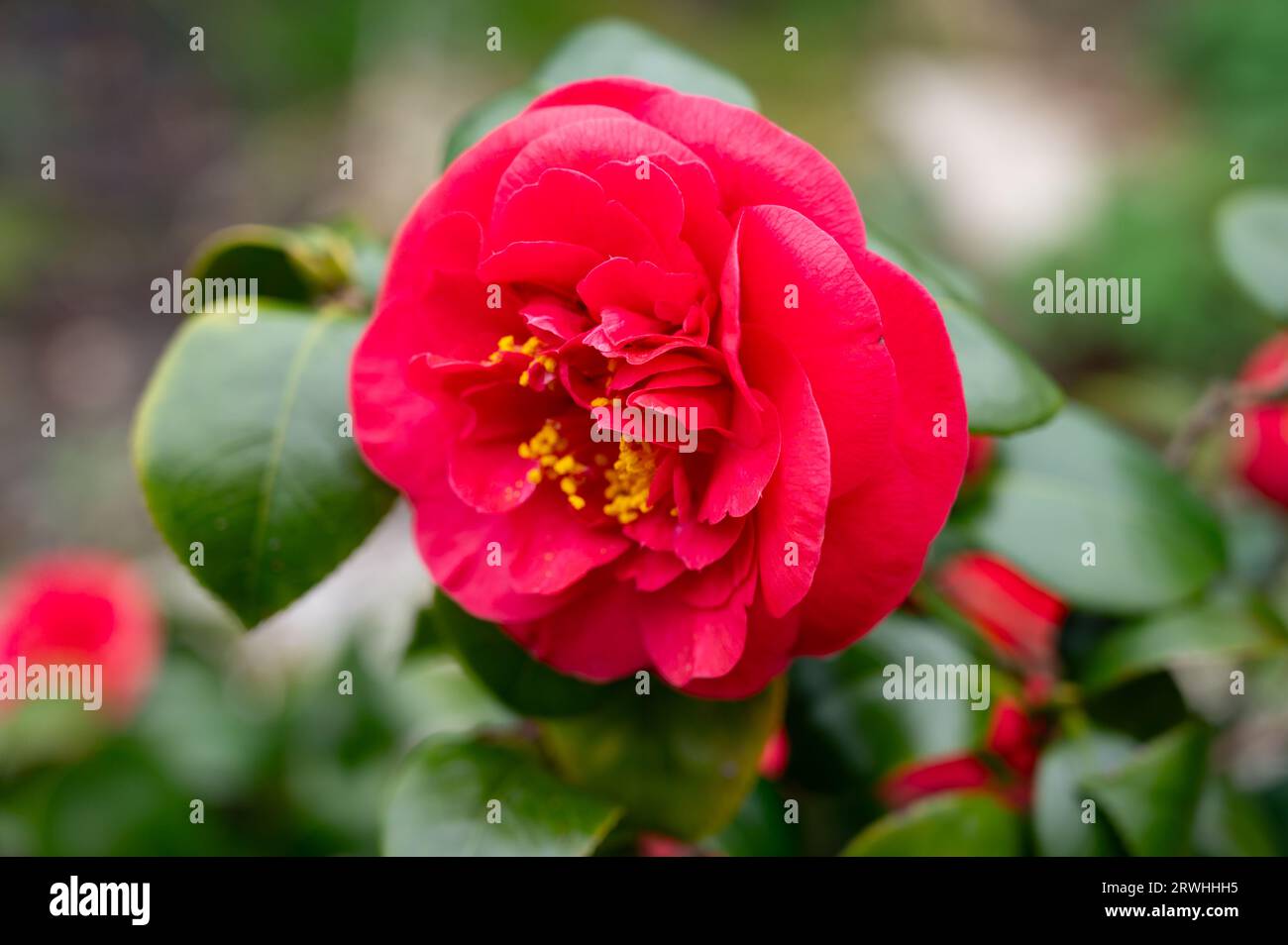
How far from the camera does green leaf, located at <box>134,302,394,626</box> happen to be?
686mm

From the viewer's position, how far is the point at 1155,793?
2.59ft

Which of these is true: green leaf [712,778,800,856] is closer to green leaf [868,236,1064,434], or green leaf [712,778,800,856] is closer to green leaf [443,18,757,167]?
green leaf [868,236,1064,434]

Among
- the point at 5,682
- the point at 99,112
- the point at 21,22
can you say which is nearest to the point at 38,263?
the point at 99,112

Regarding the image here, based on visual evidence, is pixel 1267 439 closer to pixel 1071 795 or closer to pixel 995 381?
pixel 1071 795

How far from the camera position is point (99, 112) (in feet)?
9.94

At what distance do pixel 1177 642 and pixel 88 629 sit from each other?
1179 mm

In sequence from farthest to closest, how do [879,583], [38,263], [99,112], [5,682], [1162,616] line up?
1. [99,112]
2. [38,263]
3. [5,682]
4. [1162,616]
5. [879,583]

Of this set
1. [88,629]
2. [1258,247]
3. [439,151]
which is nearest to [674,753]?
[1258,247]

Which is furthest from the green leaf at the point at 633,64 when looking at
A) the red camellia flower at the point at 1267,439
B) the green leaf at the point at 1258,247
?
the red camellia flower at the point at 1267,439

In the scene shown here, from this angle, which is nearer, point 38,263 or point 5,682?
point 5,682

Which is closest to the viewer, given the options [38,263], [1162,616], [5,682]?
[1162,616]

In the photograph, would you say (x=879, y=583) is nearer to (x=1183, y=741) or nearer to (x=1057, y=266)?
(x=1183, y=741)

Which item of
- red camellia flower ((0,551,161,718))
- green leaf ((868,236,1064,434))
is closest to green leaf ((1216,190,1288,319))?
green leaf ((868,236,1064,434))

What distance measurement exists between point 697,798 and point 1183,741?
0.35 m
